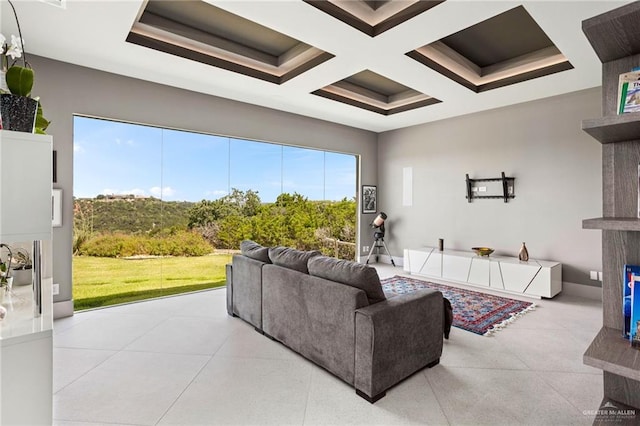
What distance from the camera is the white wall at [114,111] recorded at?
3657 millimetres

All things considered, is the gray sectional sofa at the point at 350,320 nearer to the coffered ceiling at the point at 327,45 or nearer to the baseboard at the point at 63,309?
the coffered ceiling at the point at 327,45

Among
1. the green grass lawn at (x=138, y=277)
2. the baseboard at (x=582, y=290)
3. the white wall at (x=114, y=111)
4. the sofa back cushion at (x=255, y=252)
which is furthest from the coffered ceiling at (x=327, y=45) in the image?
the baseboard at (x=582, y=290)

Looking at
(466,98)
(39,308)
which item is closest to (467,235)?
(466,98)

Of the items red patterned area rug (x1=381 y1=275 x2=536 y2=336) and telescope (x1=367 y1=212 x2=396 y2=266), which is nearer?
red patterned area rug (x1=381 y1=275 x2=536 y2=336)

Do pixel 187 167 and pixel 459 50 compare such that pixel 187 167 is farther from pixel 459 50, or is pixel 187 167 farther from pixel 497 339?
pixel 497 339

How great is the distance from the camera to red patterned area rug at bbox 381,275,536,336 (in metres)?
3.53

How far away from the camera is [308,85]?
4.43m

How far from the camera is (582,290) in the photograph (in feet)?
15.0

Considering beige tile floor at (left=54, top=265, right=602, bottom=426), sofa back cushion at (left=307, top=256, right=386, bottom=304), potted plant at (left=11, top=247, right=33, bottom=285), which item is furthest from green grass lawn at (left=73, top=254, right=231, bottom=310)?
sofa back cushion at (left=307, top=256, right=386, bottom=304)

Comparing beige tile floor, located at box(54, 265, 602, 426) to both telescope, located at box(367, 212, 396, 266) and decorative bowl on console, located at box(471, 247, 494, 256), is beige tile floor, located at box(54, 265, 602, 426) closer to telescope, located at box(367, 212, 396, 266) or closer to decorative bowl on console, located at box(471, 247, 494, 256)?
decorative bowl on console, located at box(471, 247, 494, 256)

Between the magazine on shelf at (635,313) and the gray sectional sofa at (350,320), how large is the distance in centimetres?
124

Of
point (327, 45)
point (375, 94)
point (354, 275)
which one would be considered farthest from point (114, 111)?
point (375, 94)

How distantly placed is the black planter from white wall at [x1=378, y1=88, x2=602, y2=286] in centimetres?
580

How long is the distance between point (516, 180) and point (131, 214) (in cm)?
586
